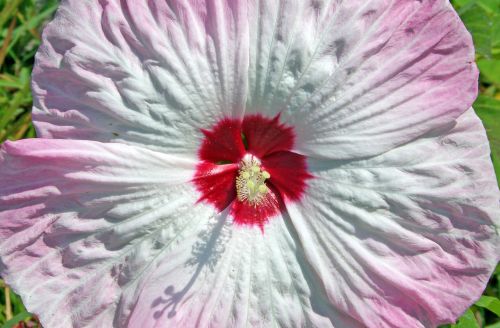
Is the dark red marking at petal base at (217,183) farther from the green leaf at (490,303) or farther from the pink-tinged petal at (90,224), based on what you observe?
the green leaf at (490,303)

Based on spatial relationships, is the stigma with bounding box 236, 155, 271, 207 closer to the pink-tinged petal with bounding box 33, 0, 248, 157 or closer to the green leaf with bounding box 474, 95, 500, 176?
the pink-tinged petal with bounding box 33, 0, 248, 157

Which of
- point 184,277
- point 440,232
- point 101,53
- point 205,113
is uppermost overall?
point 101,53

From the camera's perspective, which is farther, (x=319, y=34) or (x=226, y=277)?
(x=226, y=277)

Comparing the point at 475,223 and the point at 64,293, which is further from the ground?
the point at 475,223

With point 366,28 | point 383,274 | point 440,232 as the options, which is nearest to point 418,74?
point 366,28

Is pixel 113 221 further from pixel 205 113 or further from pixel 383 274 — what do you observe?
pixel 383 274
